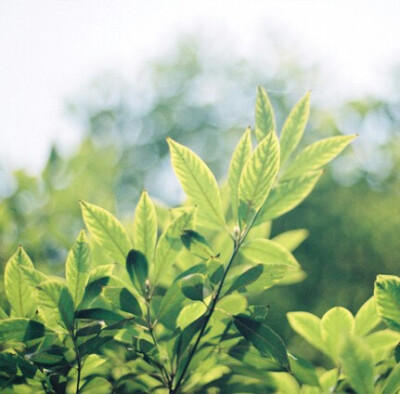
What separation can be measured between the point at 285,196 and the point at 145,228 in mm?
254

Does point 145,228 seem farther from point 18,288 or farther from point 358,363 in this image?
point 358,363

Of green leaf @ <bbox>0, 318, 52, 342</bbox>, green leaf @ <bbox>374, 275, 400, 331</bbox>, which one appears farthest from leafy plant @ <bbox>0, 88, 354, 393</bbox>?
green leaf @ <bbox>374, 275, 400, 331</bbox>

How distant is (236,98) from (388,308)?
600 cm

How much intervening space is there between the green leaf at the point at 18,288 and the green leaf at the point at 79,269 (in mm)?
70

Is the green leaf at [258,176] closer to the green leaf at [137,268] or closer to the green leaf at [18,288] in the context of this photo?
the green leaf at [137,268]

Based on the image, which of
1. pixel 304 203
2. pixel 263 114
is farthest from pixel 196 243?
pixel 304 203

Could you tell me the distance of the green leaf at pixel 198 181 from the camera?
0.75 metres

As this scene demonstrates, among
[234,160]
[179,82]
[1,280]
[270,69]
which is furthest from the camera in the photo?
[179,82]

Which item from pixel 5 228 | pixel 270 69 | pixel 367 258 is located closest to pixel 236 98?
pixel 270 69

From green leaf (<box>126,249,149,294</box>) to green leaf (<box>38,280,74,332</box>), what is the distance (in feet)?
0.33

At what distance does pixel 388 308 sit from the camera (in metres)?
0.64

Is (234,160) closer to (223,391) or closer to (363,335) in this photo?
(363,335)

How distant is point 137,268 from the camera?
28.9 inches

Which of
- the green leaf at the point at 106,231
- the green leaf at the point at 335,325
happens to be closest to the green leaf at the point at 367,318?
the green leaf at the point at 335,325
